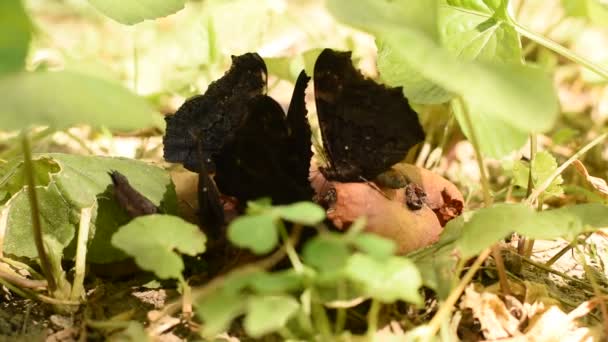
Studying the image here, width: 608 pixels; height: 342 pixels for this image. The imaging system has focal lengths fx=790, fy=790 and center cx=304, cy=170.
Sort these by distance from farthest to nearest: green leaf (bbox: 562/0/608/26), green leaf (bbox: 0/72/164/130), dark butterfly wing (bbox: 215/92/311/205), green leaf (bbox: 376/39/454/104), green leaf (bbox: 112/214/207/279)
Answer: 1. green leaf (bbox: 562/0/608/26)
2. green leaf (bbox: 376/39/454/104)
3. dark butterfly wing (bbox: 215/92/311/205)
4. green leaf (bbox: 112/214/207/279)
5. green leaf (bbox: 0/72/164/130)

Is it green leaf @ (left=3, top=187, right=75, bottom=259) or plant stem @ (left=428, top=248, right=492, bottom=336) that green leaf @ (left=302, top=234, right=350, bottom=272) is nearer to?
plant stem @ (left=428, top=248, right=492, bottom=336)

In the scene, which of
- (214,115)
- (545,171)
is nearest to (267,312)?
(214,115)

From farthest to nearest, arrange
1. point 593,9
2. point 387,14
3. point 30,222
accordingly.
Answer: point 593,9
point 30,222
point 387,14

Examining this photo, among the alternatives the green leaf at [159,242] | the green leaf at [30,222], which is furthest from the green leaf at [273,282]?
the green leaf at [30,222]

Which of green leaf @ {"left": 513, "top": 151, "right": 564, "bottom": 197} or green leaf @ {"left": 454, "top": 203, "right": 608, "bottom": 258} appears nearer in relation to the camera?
green leaf @ {"left": 454, "top": 203, "right": 608, "bottom": 258}

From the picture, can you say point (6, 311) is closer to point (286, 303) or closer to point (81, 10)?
point (286, 303)

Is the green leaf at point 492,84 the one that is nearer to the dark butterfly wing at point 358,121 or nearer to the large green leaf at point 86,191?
the dark butterfly wing at point 358,121

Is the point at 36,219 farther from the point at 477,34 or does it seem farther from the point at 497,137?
the point at 477,34

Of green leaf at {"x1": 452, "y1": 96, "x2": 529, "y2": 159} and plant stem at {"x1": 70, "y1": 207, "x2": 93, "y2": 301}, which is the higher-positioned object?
green leaf at {"x1": 452, "y1": 96, "x2": 529, "y2": 159}

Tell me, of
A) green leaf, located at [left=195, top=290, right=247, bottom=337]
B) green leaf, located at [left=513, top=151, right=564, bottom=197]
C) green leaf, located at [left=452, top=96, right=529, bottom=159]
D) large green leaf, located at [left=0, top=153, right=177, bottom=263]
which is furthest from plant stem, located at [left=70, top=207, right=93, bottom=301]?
green leaf, located at [left=513, top=151, right=564, bottom=197]
